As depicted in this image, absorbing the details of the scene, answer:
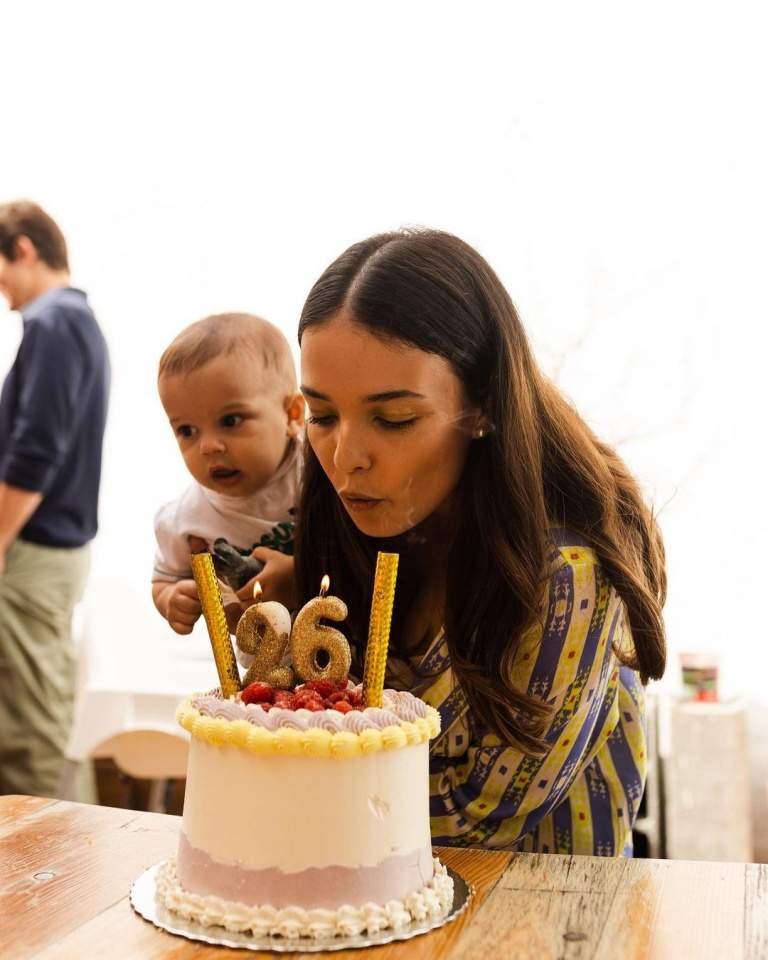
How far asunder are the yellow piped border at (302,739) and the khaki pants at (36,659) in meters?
2.28

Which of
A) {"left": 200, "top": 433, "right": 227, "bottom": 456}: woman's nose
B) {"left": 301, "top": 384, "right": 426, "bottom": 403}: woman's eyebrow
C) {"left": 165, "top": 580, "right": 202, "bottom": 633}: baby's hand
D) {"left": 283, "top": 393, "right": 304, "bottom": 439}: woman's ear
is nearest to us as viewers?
{"left": 301, "top": 384, "right": 426, "bottom": 403}: woman's eyebrow

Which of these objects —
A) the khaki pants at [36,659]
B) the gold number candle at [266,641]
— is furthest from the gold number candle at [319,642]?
the khaki pants at [36,659]

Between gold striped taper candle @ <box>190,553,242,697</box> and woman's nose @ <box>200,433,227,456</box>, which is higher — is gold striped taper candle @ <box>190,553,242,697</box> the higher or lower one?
the lower one

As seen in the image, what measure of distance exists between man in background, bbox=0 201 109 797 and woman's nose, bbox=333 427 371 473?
2001mm

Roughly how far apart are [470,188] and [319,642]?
2.84 meters

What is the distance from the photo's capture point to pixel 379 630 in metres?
1.20

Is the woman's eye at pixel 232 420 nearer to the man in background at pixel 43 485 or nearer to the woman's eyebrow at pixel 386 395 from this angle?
the woman's eyebrow at pixel 386 395

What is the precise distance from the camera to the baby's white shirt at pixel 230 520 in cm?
185

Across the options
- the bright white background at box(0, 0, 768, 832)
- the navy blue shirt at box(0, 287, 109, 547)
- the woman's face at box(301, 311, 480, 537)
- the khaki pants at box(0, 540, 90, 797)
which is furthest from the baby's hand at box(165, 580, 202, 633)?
the bright white background at box(0, 0, 768, 832)

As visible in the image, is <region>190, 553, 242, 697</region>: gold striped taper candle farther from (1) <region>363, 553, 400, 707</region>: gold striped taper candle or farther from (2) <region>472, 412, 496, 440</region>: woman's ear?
(2) <region>472, 412, 496, 440</region>: woman's ear

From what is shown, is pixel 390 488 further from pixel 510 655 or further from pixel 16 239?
pixel 16 239

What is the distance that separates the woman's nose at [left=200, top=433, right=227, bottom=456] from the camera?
1787mm

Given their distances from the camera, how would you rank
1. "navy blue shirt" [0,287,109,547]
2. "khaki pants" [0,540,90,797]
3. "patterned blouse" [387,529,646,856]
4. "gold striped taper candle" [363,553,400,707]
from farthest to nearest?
"khaki pants" [0,540,90,797], "navy blue shirt" [0,287,109,547], "patterned blouse" [387,529,646,856], "gold striped taper candle" [363,553,400,707]

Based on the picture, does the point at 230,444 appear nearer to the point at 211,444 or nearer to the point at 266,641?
the point at 211,444
